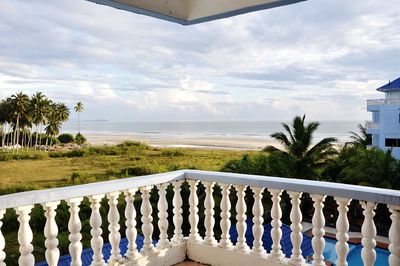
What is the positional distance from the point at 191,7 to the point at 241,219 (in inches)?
57.3

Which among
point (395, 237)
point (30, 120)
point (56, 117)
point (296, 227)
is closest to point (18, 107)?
point (30, 120)

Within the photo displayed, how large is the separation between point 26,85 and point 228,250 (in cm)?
348

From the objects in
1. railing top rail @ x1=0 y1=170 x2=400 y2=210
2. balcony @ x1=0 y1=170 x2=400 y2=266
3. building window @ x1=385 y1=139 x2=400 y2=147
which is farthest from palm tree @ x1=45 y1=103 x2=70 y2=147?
building window @ x1=385 y1=139 x2=400 y2=147

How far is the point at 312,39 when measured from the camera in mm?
14406

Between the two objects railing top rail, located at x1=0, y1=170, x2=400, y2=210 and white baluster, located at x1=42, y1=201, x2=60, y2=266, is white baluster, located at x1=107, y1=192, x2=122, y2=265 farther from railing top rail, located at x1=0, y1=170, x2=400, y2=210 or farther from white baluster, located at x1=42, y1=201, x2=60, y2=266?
white baluster, located at x1=42, y1=201, x2=60, y2=266

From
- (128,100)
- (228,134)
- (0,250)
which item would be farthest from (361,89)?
(0,250)

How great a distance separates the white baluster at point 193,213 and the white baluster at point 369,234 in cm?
119

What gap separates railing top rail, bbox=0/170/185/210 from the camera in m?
1.65

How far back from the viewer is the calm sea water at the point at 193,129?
6192mm

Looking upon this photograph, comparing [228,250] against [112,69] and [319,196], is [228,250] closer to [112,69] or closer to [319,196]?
[319,196]

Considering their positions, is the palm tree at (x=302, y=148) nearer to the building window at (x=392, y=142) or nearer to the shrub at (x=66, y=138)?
the building window at (x=392, y=142)

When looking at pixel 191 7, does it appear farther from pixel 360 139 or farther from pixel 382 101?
pixel 360 139

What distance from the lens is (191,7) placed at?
2.11 metres

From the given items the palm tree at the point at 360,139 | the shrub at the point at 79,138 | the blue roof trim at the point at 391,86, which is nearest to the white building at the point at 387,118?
the blue roof trim at the point at 391,86
